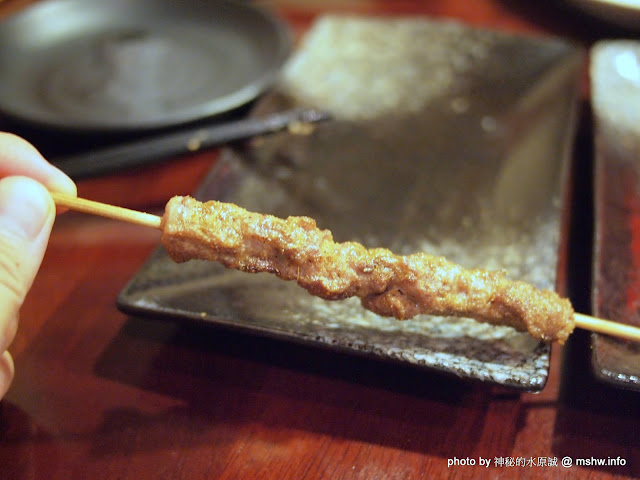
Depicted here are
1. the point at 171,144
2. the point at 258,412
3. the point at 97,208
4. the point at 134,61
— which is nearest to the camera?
the point at 97,208

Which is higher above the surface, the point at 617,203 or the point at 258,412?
the point at 617,203

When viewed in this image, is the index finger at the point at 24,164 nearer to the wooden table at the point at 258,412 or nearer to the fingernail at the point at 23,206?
the fingernail at the point at 23,206

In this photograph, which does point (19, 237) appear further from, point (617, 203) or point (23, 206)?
point (617, 203)

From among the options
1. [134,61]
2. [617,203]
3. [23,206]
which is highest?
[23,206]

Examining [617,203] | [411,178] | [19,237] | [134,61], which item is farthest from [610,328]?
[134,61]

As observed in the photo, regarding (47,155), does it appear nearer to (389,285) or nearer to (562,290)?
(389,285)

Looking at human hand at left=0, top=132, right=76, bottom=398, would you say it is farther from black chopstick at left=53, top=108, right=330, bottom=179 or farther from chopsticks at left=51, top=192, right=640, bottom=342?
black chopstick at left=53, top=108, right=330, bottom=179
